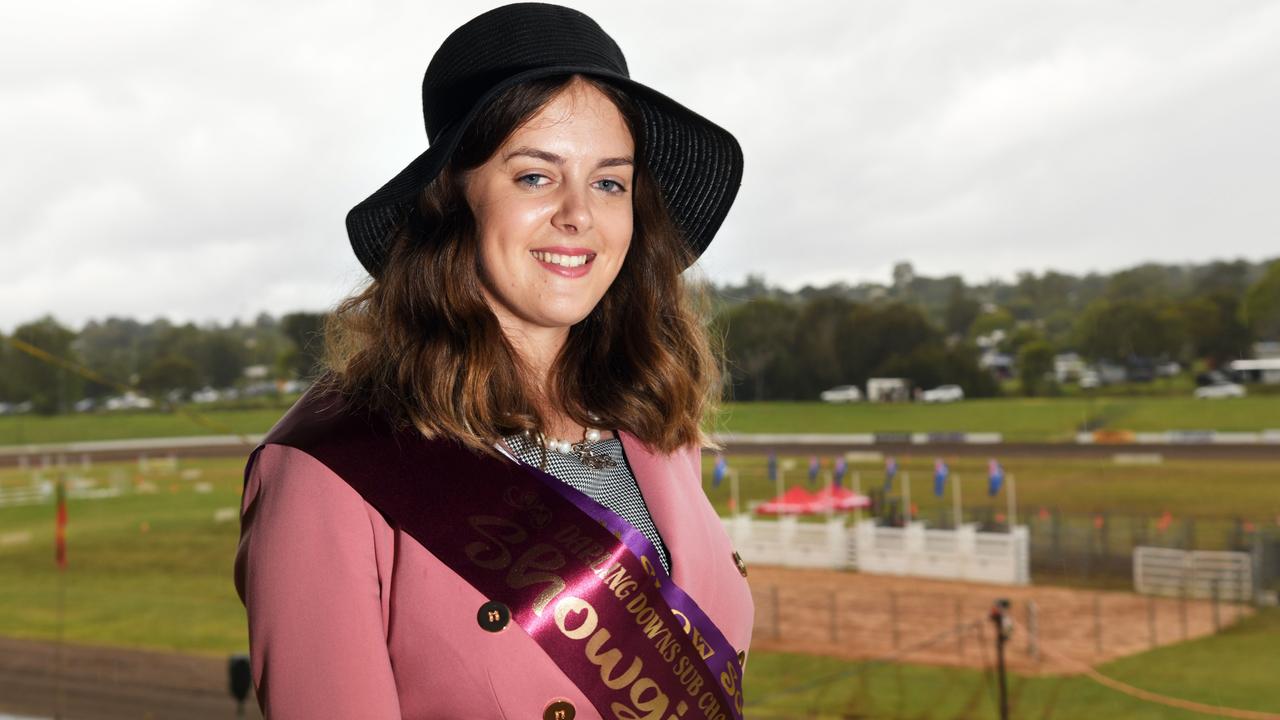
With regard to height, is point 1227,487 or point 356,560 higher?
point 356,560

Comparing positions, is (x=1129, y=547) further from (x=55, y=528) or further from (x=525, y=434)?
(x=55, y=528)

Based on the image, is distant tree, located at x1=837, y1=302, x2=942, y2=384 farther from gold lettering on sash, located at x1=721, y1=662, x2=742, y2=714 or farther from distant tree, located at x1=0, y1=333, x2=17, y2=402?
distant tree, located at x1=0, y1=333, x2=17, y2=402

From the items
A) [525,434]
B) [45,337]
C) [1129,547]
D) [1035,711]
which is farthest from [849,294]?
[525,434]

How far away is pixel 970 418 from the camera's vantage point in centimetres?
1021

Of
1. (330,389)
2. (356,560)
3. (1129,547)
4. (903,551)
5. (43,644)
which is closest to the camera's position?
(356,560)

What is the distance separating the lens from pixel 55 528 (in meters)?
13.8

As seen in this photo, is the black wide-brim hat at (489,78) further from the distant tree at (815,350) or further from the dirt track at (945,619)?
the dirt track at (945,619)

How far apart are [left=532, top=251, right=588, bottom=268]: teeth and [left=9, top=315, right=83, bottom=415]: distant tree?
1229 centimetres

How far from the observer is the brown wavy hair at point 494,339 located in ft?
2.31

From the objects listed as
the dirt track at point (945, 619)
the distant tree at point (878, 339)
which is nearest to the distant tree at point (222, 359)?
the dirt track at point (945, 619)

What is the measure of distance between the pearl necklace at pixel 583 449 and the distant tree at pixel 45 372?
12.2 meters

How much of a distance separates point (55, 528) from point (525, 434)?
15.1m

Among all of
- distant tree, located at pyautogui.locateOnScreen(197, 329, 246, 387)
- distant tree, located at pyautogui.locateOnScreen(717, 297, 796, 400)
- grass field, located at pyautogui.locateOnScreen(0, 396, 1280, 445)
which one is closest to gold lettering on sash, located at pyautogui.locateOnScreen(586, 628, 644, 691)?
grass field, located at pyautogui.locateOnScreen(0, 396, 1280, 445)

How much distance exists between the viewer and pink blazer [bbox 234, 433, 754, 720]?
0.58m
